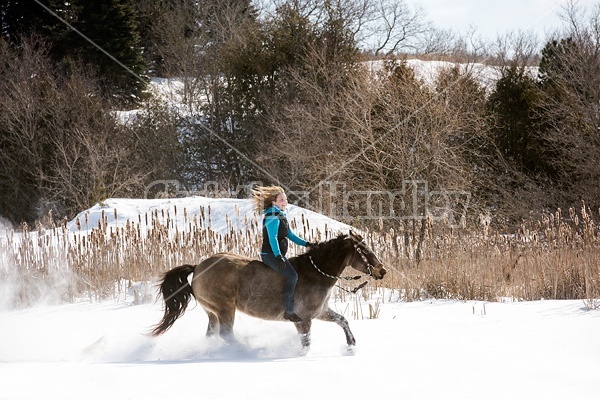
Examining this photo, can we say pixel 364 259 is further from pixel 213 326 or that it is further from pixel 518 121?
pixel 518 121

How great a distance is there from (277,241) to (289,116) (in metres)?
15.0

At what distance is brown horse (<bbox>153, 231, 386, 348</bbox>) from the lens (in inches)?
256

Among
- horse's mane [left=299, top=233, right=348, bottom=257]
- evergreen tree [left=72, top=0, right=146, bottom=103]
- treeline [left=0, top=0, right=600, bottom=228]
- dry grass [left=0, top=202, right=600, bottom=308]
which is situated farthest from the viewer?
evergreen tree [left=72, top=0, right=146, bottom=103]

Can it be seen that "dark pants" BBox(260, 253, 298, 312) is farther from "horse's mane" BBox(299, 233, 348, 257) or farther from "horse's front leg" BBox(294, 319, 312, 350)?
"horse's mane" BBox(299, 233, 348, 257)

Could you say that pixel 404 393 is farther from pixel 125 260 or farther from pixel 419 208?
pixel 419 208

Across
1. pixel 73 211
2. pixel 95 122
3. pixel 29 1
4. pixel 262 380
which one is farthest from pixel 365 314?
pixel 29 1

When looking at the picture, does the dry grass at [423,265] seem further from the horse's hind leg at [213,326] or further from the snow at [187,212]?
the snow at [187,212]

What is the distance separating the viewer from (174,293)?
671 cm

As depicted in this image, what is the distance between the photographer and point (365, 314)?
8609 millimetres

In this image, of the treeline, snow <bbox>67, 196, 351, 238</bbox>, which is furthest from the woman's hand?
the treeline

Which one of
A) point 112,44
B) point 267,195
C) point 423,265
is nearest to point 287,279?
point 267,195

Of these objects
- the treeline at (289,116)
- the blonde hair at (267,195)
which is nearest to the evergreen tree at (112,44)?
the treeline at (289,116)

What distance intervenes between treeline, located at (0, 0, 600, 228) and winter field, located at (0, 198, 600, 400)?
22.9ft

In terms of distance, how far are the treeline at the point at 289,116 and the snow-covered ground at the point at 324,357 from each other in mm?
8231
